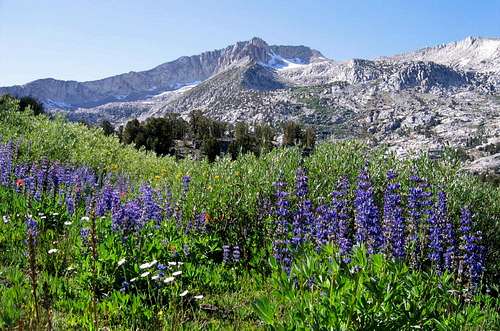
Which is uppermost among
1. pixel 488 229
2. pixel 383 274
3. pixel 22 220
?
pixel 383 274

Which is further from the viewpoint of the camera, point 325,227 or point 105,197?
point 105,197

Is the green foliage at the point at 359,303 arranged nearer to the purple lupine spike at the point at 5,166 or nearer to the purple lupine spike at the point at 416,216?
the purple lupine spike at the point at 416,216

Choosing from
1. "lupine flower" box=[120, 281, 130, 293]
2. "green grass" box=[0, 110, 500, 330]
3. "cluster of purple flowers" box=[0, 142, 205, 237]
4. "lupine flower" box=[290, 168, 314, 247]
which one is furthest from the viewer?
"cluster of purple flowers" box=[0, 142, 205, 237]

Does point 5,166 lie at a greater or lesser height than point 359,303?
greater

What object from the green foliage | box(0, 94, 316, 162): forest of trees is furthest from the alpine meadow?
box(0, 94, 316, 162): forest of trees

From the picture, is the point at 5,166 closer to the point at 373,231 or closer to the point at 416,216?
the point at 373,231

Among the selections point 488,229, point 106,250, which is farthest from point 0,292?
point 488,229

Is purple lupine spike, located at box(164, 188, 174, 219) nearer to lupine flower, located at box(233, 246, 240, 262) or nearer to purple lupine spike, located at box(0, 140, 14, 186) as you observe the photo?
lupine flower, located at box(233, 246, 240, 262)

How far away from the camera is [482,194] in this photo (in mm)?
11000

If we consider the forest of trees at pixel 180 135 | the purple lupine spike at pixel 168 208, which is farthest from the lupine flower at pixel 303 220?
the forest of trees at pixel 180 135

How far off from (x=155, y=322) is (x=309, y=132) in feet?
404

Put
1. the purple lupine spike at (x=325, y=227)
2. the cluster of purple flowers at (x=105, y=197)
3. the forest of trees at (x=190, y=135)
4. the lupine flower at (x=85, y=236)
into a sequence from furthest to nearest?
the forest of trees at (x=190, y=135) < the cluster of purple flowers at (x=105, y=197) < the lupine flower at (x=85, y=236) < the purple lupine spike at (x=325, y=227)

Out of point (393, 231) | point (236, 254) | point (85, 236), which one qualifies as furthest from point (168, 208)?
point (393, 231)

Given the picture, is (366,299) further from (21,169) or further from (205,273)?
(21,169)
